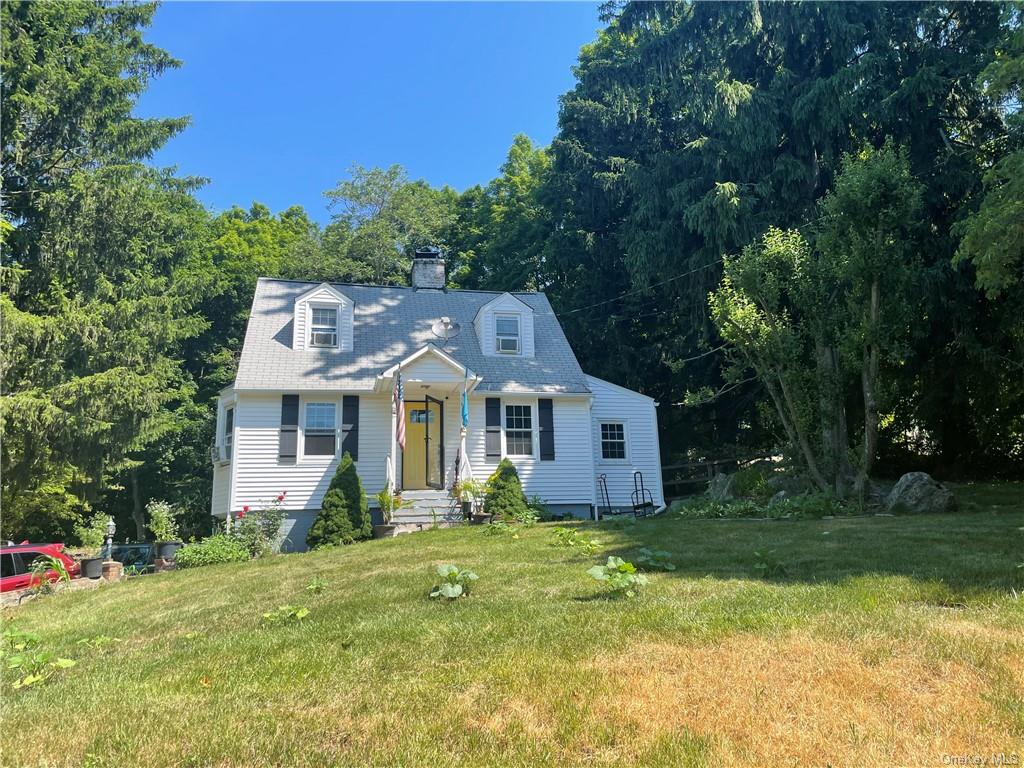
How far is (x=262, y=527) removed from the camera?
588 inches

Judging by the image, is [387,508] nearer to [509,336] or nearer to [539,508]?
[539,508]

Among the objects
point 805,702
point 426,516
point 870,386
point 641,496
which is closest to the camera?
point 805,702

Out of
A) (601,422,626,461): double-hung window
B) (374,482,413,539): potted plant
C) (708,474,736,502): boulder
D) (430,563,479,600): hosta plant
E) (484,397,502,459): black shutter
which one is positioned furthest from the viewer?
(601,422,626,461): double-hung window

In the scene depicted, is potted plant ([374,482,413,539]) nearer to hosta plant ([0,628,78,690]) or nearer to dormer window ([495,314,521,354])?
dormer window ([495,314,521,354])

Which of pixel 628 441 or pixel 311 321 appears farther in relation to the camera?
pixel 628 441

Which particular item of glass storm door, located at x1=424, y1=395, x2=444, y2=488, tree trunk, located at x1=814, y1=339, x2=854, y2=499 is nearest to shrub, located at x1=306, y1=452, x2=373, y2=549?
glass storm door, located at x1=424, y1=395, x2=444, y2=488

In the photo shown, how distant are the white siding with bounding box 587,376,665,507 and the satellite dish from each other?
401cm

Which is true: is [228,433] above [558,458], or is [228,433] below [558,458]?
above

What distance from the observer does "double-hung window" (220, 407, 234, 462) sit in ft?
54.3

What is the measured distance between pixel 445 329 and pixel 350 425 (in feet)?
13.9

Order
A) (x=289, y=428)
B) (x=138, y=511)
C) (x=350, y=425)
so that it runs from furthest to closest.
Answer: (x=138, y=511), (x=350, y=425), (x=289, y=428)

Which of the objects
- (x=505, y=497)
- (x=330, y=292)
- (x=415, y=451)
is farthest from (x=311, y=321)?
(x=505, y=497)

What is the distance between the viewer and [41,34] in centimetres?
1823

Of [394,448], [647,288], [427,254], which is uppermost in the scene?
[427,254]
